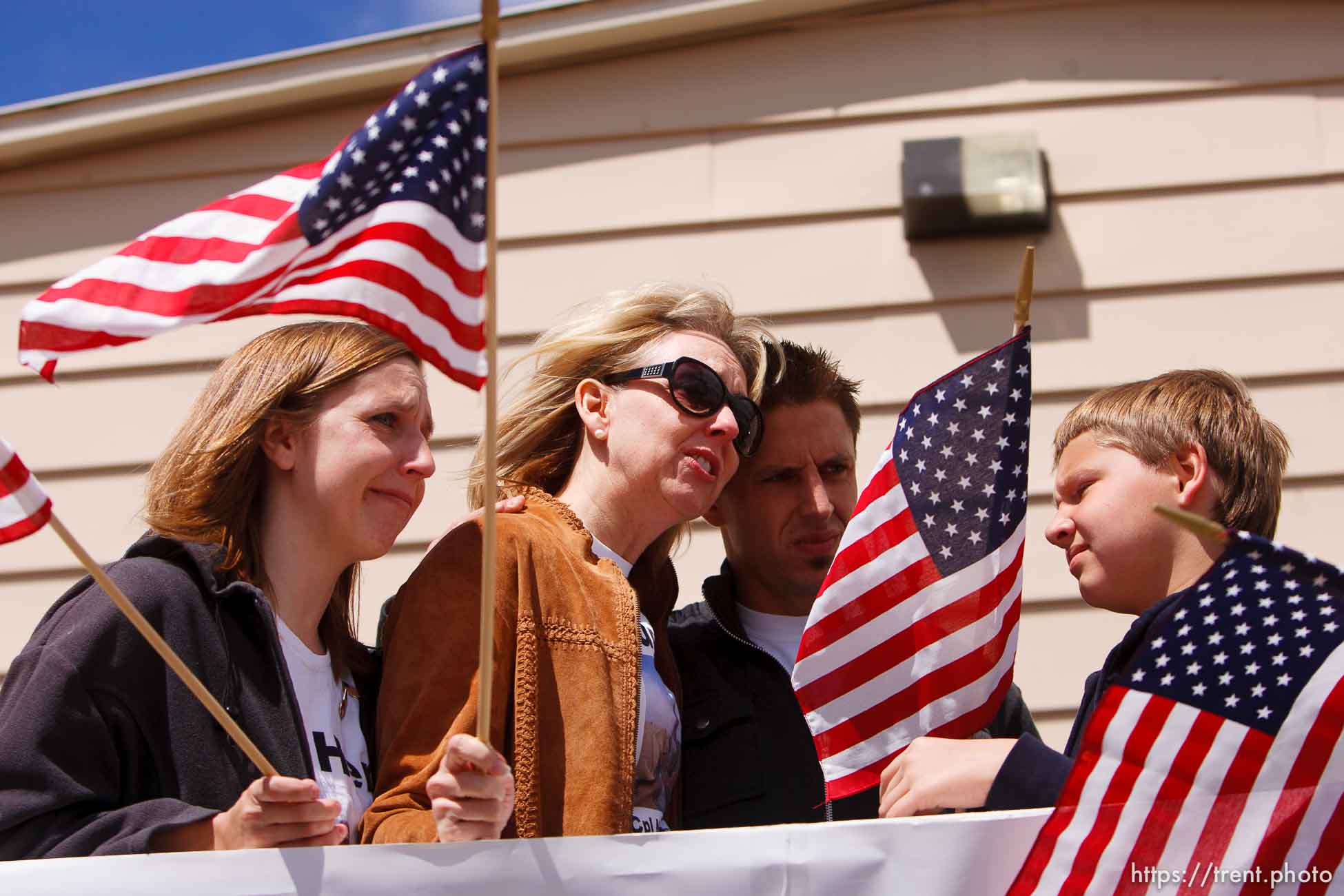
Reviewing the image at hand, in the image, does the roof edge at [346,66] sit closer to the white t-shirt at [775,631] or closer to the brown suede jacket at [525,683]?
the white t-shirt at [775,631]

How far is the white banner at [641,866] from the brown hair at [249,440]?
660 mm

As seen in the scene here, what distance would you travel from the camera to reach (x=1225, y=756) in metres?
2.14

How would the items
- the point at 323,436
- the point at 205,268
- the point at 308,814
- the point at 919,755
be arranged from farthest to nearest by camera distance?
1. the point at 323,436
2. the point at 919,755
3. the point at 205,268
4. the point at 308,814

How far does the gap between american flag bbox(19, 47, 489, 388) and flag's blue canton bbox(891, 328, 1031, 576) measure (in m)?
1.06

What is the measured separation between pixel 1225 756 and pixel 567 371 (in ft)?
5.47

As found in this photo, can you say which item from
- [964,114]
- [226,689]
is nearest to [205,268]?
[226,689]

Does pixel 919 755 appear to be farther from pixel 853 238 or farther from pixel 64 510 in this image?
pixel 64 510

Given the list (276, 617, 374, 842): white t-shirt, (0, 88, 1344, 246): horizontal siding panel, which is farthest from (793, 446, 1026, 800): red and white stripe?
(0, 88, 1344, 246): horizontal siding panel

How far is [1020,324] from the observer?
9.55 ft

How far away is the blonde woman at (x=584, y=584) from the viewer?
8.38ft

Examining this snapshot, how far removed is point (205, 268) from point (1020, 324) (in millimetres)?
1539

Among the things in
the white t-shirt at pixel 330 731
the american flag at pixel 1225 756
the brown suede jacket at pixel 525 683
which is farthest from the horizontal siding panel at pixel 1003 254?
the american flag at pixel 1225 756

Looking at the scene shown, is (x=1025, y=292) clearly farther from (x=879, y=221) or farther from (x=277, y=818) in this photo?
(x=879, y=221)

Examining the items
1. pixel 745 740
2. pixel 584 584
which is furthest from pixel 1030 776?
pixel 745 740
